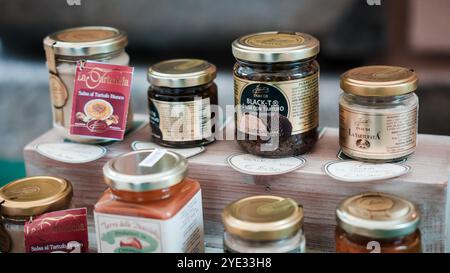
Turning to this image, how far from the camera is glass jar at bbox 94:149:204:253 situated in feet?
2.93

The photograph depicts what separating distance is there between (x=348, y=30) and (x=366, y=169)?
2.90ft

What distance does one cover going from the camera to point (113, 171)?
92cm

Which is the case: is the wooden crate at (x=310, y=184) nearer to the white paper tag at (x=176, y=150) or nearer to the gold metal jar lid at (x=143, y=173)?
the white paper tag at (x=176, y=150)

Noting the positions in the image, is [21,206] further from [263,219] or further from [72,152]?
[263,219]

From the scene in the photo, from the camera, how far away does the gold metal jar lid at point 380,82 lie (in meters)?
0.97

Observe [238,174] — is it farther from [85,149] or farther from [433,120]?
[433,120]

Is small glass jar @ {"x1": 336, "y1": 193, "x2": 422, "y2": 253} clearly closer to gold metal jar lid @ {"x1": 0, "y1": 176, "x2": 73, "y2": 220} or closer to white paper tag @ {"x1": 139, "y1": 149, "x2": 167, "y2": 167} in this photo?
white paper tag @ {"x1": 139, "y1": 149, "x2": 167, "y2": 167}

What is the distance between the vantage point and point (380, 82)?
98cm

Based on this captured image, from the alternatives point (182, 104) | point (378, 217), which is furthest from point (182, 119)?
point (378, 217)

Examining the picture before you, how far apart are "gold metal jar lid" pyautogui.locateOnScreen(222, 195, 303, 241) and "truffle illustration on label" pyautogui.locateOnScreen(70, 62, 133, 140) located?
31 centimetres

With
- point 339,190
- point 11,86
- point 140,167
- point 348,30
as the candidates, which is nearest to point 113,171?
point 140,167
